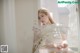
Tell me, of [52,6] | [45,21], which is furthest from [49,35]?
[52,6]

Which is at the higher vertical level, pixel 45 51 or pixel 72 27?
pixel 72 27

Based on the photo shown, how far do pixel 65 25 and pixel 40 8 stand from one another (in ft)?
0.76

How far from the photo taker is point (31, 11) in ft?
3.93

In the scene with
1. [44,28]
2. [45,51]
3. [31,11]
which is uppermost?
[31,11]

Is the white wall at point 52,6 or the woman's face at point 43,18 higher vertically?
the white wall at point 52,6

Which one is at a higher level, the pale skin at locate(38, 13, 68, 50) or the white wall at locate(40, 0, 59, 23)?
the white wall at locate(40, 0, 59, 23)

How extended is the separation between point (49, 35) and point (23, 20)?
228 millimetres

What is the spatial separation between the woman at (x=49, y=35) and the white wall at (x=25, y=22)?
4 centimetres

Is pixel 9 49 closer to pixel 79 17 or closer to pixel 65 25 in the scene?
pixel 65 25

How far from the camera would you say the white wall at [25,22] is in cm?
119

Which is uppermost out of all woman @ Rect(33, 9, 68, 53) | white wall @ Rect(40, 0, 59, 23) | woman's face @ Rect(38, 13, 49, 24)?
white wall @ Rect(40, 0, 59, 23)

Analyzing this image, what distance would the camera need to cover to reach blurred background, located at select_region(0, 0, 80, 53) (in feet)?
3.89

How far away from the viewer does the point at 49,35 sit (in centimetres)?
120

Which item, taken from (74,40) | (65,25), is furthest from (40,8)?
(74,40)
